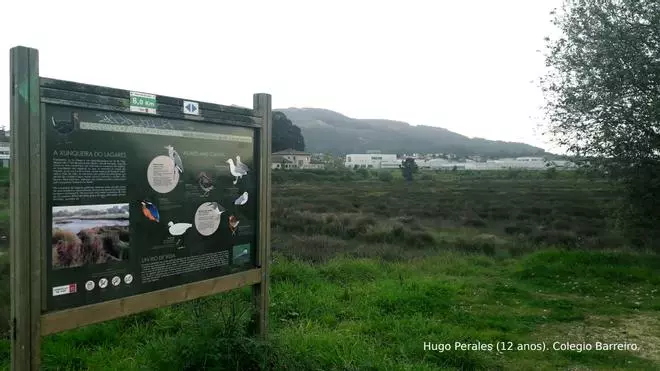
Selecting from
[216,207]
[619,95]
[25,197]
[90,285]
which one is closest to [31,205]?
[25,197]

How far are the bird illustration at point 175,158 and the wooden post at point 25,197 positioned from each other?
0.92m

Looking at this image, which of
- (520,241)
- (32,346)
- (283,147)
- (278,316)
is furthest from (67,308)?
(283,147)

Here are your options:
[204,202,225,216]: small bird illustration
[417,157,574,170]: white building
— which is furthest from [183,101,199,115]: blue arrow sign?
[417,157,574,170]: white building

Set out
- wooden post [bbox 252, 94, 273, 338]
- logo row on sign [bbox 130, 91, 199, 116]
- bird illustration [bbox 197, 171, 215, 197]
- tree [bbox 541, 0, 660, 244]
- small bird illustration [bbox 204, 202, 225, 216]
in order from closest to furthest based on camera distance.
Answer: logo row on sign [bbox 130, 91, 199, 116], bird illustration [bbox 197, 171, 215, 197], small bird illustration [bbox 204, 202, 225, 216], wooden post [bbox 252, 94, 273, 338], tree [bbox 541, 0, 660, 244]

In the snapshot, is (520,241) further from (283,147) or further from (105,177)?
(283,147)

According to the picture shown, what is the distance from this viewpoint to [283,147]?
99312 mm

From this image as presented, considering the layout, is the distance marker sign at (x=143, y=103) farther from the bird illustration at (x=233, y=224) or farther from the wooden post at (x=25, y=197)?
the bird illustration at (x=233, y=224)

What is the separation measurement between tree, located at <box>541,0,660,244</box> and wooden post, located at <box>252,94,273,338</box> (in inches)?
313

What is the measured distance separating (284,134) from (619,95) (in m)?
89.9

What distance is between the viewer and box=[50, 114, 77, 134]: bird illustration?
300 cm

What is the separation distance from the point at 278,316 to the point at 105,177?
3363 millimetres

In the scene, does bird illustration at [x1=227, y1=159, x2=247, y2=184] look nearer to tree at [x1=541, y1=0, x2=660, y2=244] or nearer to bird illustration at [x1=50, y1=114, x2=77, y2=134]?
bird illustration at [x1=50, y1=114, x2=77, y2=134]

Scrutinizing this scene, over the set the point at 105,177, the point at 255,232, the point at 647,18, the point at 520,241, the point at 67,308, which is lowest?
the point at 520,241

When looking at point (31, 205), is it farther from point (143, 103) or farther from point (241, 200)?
point (241, 200)
